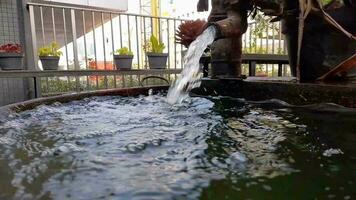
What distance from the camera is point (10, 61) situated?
367 cm

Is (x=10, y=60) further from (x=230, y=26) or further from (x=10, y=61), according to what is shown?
(x=230, y=26)

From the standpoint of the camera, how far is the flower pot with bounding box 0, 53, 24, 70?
143 inches

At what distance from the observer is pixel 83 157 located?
1058 millimetres

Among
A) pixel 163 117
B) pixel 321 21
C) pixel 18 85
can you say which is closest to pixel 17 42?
pixel 18 85

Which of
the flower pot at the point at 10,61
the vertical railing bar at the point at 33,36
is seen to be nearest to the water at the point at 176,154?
the flower pot at the point at 10,61

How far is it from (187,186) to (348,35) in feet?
4.21

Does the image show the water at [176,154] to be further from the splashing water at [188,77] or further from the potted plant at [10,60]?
the potted plant at [10,60]

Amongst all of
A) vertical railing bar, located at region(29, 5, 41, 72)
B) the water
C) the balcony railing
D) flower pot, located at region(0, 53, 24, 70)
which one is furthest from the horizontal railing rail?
the water

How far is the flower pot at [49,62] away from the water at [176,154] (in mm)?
2397

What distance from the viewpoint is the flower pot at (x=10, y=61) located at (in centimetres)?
363

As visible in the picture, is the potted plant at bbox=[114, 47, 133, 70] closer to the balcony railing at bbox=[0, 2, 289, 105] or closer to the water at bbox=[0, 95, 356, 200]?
the balcony railing at bbox=[0, 2, 289, 105]

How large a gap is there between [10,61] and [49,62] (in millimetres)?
441

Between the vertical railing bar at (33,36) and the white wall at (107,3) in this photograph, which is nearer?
the vertical railing bar at (33,36)

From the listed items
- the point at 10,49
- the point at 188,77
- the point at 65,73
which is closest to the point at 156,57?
the point at 65,73
